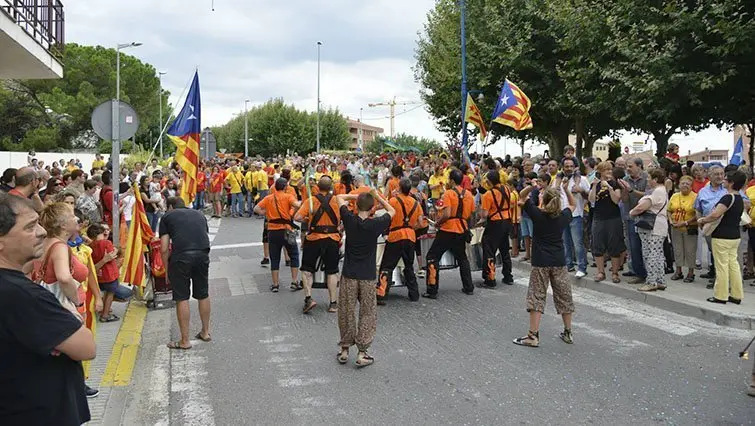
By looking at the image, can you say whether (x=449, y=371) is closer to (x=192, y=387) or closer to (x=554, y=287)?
(x=554, y=287)

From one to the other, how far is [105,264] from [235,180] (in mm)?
14666

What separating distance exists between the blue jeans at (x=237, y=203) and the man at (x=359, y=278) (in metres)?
16.6

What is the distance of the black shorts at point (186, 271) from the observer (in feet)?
23.2

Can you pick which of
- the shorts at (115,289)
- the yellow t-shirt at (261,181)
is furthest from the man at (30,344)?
the yellow t-shirt at (261,181)

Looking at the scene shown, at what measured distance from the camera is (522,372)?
6.21m

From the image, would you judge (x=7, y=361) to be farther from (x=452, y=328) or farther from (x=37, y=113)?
(x=37, y=113)

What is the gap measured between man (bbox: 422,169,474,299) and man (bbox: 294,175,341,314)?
1598 millimetres

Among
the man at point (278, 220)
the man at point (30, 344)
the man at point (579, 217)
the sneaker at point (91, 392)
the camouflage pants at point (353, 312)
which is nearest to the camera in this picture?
the man at point (30, 344)

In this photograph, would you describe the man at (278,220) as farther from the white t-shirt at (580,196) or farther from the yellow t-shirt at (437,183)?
the yellow t-shirt at (437,183)

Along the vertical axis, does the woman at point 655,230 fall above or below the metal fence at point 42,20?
below

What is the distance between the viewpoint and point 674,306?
8.78 m

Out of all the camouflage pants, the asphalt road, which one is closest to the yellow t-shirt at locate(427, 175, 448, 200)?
the asphalt road

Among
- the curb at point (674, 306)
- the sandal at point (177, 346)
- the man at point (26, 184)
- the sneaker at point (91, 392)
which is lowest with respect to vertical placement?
the sneaker at point (91, 392)

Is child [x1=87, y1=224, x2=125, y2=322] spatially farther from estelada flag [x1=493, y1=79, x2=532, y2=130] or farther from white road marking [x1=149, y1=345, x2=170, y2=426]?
estelada flag [x1=493, y1=79, x2=532, y2=130]
